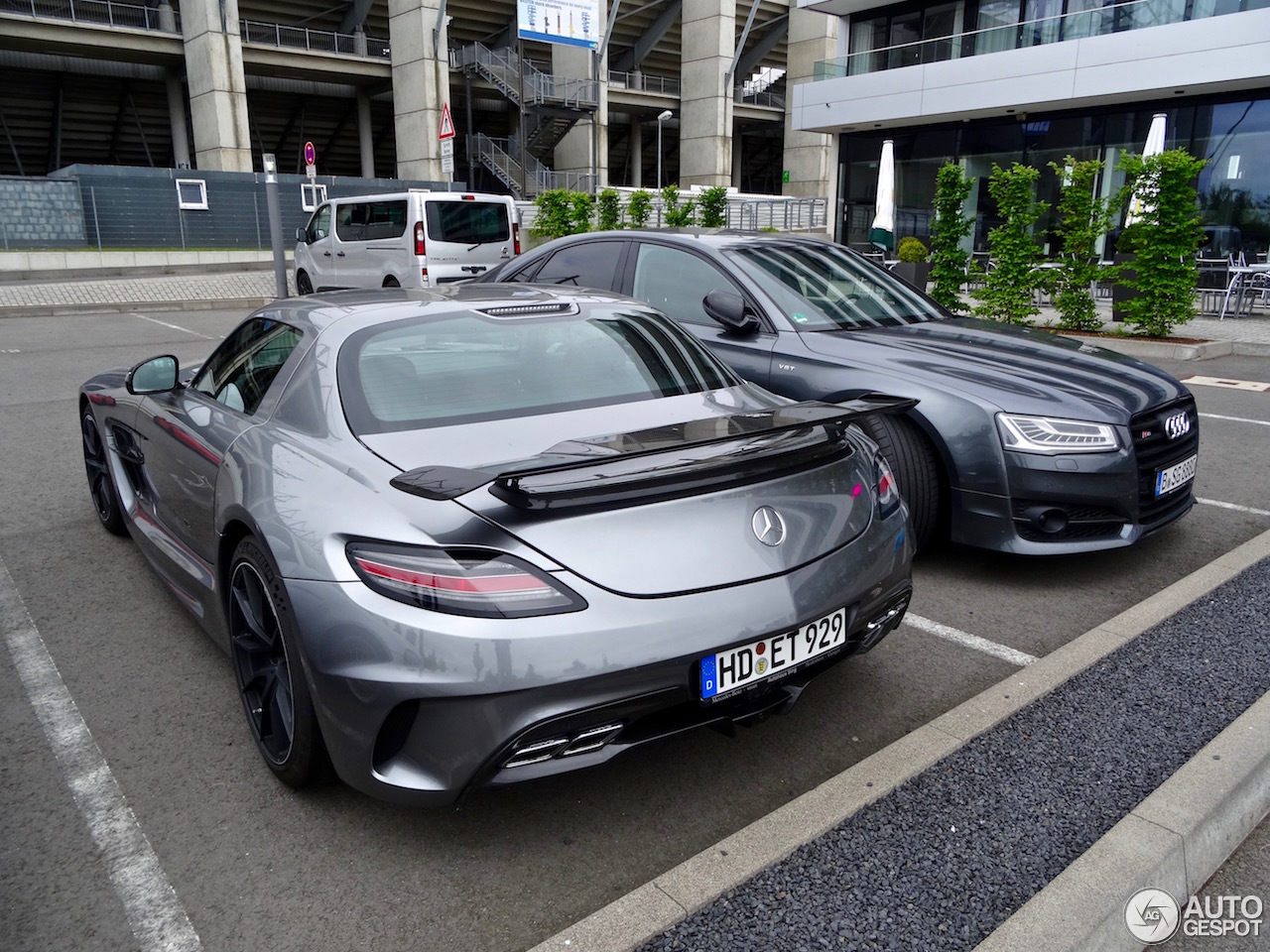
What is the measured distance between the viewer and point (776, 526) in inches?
94.9

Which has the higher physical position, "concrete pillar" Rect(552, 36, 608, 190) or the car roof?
"concrete pillar" Rect(552, 36, 608, 190)

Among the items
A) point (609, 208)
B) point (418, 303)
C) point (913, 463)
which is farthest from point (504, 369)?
point (609, 208)

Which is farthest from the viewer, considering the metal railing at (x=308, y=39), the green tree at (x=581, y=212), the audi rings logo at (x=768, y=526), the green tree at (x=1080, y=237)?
the metal railing at (x=308, y=39)

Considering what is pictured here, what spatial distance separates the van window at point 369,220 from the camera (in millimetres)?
14461

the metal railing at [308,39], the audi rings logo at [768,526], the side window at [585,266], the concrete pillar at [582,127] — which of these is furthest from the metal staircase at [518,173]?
the audi rings logo at [768,526]

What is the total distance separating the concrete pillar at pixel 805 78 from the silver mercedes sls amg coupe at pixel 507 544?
41290 mm

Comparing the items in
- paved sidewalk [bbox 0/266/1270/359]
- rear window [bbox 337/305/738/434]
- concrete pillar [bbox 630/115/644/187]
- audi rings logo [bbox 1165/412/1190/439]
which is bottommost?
paved sidewalk [bbox 0/266/1270/359]

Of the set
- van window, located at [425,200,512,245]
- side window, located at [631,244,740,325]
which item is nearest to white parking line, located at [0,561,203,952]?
side window, located at [631,244,740,325]

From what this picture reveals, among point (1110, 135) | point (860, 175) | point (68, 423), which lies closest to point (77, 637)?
point (68, 423)

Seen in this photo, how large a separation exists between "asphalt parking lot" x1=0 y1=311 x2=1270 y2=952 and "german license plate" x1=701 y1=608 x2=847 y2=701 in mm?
485

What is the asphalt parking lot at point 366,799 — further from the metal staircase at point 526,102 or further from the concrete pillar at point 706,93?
the concrete pillar at point 706,93

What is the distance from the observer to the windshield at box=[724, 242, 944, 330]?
5.02 metres

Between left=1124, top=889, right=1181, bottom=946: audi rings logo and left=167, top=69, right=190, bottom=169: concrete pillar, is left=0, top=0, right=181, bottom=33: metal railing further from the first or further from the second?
left=1124, top=889, right=1181, bottom=946: audi rings logo

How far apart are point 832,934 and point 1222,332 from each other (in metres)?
14.3
